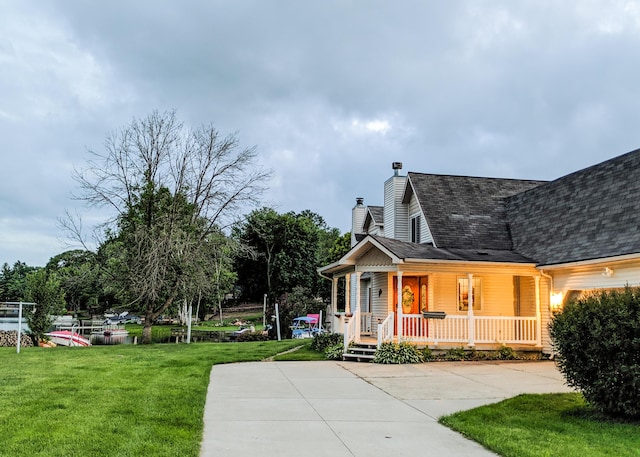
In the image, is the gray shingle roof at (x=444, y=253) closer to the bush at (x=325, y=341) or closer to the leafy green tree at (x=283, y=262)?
the bush at (x=325, y=341)

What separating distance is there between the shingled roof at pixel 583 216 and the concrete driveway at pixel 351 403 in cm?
349

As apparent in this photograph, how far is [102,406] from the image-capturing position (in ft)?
24.2

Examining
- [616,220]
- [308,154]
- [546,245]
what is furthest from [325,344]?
[308,154]

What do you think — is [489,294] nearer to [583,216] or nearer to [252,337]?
[583,216]

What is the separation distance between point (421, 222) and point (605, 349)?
12198 millimetres

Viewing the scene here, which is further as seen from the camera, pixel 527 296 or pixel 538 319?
pixel 527 296

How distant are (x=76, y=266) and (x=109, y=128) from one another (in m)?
6.11

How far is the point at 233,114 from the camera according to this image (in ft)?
79.9

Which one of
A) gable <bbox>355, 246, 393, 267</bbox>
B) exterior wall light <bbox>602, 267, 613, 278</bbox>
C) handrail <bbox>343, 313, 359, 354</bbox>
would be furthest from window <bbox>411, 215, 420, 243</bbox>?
exterior wall light <bbox>602, 267, 613, 278</bbox>

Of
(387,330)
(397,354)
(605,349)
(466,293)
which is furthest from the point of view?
(466,293)

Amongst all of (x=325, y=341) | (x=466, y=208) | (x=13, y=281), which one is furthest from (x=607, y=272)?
(x=13, y=281)

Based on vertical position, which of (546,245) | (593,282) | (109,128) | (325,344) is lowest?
(325,344)

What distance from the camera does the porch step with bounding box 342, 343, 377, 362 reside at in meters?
15.1

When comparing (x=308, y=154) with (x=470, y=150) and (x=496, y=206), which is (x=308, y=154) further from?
(x=496, y=206)
